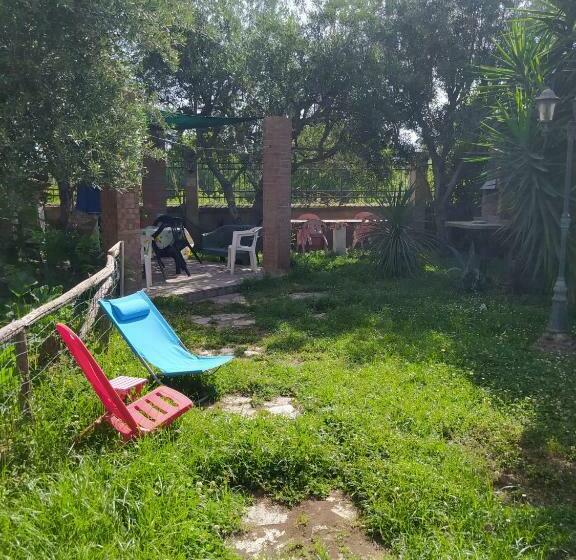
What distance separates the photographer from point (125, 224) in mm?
7648

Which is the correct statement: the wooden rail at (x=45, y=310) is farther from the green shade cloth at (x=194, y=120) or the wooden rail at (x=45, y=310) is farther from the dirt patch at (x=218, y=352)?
the green shade cloth at (x=194, y=120)

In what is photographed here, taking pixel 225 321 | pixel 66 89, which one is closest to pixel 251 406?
pixel 225 321

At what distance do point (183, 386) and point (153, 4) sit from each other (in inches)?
177

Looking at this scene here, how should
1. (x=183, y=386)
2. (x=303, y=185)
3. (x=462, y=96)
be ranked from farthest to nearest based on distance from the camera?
(x=303, y=185)
(x=462, y=96)
(x=183, y=386)

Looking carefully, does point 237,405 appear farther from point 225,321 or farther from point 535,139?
point 535,139

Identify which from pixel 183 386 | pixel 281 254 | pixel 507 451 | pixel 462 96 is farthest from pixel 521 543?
pixel 462 96

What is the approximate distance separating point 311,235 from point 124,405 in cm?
1040

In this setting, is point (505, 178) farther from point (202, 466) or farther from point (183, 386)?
point (202, 466)

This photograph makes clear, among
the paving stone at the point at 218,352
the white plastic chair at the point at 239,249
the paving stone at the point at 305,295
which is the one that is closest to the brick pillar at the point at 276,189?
the white plastic chair at the point at 239,249

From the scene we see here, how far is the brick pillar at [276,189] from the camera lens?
33.0ft

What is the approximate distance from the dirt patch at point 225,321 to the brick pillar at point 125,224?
103cm

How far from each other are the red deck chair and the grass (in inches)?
4.0

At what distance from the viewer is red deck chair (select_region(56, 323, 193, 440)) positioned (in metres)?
3.20

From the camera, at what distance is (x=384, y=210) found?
416 inches
